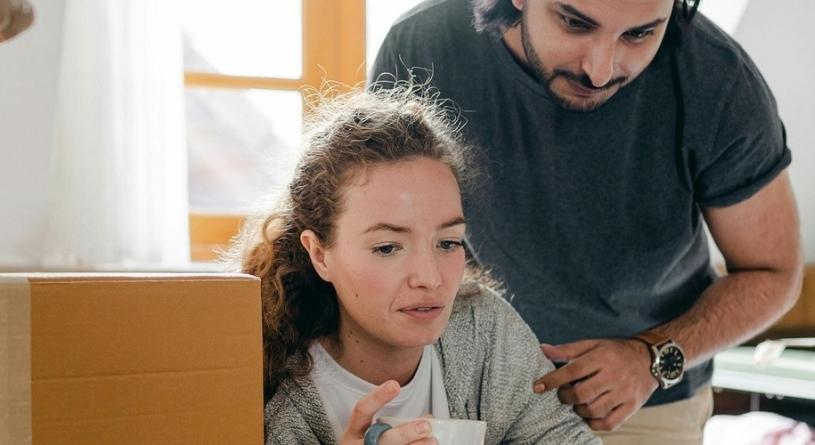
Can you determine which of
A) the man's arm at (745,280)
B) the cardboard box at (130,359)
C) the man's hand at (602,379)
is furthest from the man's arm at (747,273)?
the cardboard box at (130,359)

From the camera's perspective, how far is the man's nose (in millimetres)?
1435

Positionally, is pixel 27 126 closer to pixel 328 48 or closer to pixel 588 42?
pixel 328 48

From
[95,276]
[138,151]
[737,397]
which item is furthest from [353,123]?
[737,397]

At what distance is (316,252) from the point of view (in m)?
1.25

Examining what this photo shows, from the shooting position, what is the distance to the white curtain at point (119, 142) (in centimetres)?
271

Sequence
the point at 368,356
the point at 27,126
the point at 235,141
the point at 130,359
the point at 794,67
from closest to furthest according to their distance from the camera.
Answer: the point at 130,359 → the point at 368,356 → the point at 27,126 → the point at 794,67 → the point at 235,141

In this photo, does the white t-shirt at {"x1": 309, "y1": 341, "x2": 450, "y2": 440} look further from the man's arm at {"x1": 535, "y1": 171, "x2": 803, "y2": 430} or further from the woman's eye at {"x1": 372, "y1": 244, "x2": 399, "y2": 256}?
the man's arm at {"x1": 535, "y1": 171, "x2": 803, "y2": 430}

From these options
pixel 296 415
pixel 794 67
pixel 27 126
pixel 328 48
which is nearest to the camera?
pixel 296 415

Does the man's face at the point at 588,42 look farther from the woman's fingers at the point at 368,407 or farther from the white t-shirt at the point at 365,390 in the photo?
the woman's fingers at the point at 368,407

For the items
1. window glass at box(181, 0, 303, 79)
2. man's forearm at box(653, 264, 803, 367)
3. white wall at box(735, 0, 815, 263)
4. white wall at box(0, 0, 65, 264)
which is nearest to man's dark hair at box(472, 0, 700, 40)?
man's forearm at box(653, 264, 803, 367)

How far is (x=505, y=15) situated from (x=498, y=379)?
22.5 inches

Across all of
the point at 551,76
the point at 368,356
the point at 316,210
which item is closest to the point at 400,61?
the point at 551,76

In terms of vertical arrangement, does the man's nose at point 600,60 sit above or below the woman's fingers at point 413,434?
above

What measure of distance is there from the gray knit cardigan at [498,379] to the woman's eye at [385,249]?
166mm
